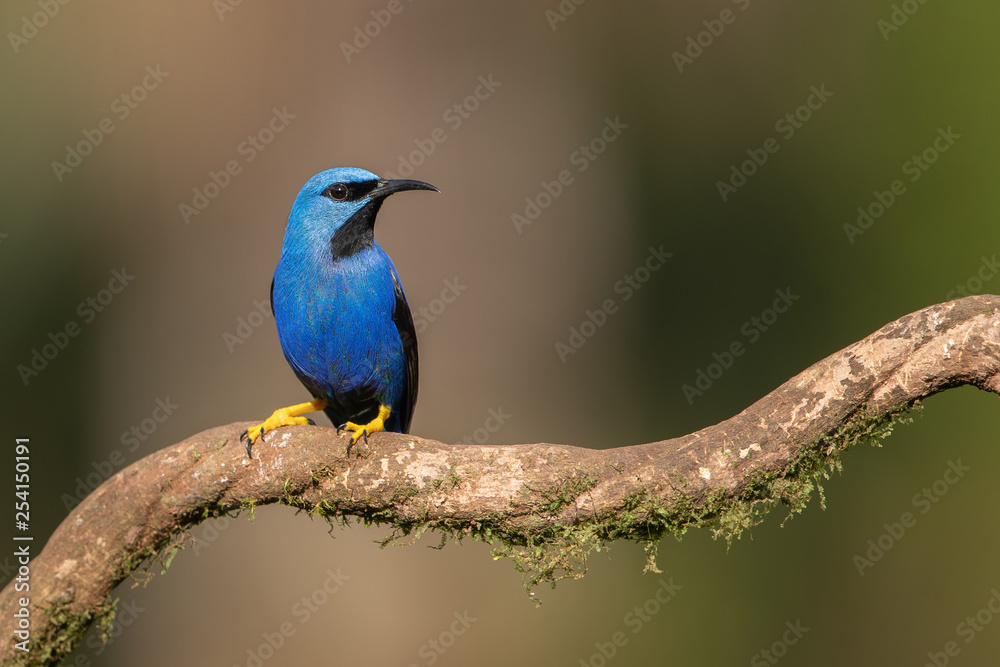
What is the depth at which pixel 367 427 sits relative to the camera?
4070 mm

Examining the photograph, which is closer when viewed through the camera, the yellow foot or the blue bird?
the yellow foot

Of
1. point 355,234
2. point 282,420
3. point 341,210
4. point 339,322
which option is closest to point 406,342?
point 339,322

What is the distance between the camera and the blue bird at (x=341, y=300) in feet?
14.9

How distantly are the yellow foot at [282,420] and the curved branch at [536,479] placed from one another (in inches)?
2.4

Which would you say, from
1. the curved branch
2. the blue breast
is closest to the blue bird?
the blue breast

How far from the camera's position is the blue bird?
4.54 meters

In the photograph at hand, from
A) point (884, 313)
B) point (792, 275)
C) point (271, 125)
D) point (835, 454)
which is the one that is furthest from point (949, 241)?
point (271, 125)

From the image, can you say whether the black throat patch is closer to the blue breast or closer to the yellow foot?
the blue breast

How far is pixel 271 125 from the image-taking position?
745cm

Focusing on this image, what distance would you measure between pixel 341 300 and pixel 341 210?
1.70 feet

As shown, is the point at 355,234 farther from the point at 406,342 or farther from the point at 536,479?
the point at 536,479

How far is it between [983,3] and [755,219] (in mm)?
3039

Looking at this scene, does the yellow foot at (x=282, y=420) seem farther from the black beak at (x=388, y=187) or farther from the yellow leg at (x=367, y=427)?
the black beak at (x=388, y=187)

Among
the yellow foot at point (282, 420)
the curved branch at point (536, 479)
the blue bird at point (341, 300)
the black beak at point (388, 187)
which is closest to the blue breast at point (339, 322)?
the blue bird at point (341, 300)
